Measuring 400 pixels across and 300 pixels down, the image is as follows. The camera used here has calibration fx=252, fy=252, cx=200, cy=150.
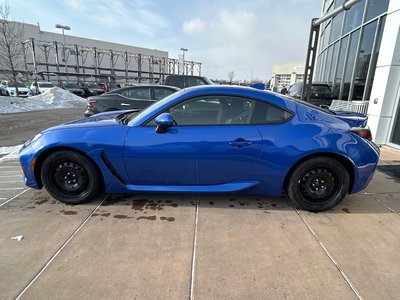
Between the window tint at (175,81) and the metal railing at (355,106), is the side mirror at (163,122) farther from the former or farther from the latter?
the window tint at (175,81)

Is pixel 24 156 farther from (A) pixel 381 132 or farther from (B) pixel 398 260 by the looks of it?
(A) pixel 381 132

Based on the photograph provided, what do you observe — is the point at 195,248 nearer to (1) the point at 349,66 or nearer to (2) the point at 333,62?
(1) the point at 349,66

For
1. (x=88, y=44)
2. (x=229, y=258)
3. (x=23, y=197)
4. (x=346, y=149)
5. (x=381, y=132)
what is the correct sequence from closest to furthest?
(x=229, y=258) → (x=346, y=149) → (x=23, y=197) → (x=381, y=132) → (x=88, y=44)

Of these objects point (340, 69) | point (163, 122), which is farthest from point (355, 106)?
point (163, 122)

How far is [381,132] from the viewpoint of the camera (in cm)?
643

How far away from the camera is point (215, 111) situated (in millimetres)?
3086

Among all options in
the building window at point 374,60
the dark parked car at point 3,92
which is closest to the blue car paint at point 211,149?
the building window at point 374,60

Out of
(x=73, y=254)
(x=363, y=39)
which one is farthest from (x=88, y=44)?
(x=73, y=254)

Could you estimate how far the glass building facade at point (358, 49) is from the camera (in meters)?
7.56

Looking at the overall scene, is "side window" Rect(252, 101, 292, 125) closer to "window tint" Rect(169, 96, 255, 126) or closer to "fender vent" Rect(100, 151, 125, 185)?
"window tint" Rect(169, 96, 255, 126)

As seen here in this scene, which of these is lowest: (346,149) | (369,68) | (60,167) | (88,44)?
(60,167)

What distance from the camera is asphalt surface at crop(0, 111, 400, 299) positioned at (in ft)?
6.49

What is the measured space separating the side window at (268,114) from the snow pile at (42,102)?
15357 mm

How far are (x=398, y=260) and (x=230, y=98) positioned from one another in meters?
2.32
